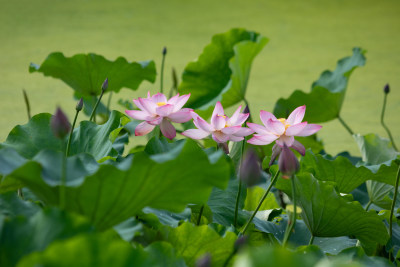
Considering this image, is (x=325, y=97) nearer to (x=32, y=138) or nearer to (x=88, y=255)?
(x=32, y=138)

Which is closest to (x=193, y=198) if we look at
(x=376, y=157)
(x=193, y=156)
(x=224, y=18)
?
(x=193, y=156)

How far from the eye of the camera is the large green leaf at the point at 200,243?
60 cm

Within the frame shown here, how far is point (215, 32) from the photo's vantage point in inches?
126

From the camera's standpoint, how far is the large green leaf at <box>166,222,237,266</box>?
60 cm

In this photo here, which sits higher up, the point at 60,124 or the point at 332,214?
the point at 60,124

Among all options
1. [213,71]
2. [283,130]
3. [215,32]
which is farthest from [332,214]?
[215,32]

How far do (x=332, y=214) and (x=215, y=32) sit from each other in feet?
8.29

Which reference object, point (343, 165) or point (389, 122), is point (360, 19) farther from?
point (343, 165)

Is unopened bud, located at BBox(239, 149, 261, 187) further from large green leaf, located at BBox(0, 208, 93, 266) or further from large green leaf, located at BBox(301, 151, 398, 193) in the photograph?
large green leaf, located at BBox(301, 151, 398, 193)

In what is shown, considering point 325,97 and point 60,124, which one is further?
point 325,97

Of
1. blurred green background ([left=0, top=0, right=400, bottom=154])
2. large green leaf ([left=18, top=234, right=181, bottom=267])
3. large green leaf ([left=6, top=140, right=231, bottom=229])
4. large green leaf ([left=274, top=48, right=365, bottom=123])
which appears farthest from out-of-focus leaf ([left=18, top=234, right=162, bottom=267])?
blurred green background ([left=0, top=0, right=400, bottom=154])

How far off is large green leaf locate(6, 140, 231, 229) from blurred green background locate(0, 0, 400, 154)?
5.67ft

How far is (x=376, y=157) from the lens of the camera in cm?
109

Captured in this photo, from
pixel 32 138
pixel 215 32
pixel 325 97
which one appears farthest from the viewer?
pixel 215 32
